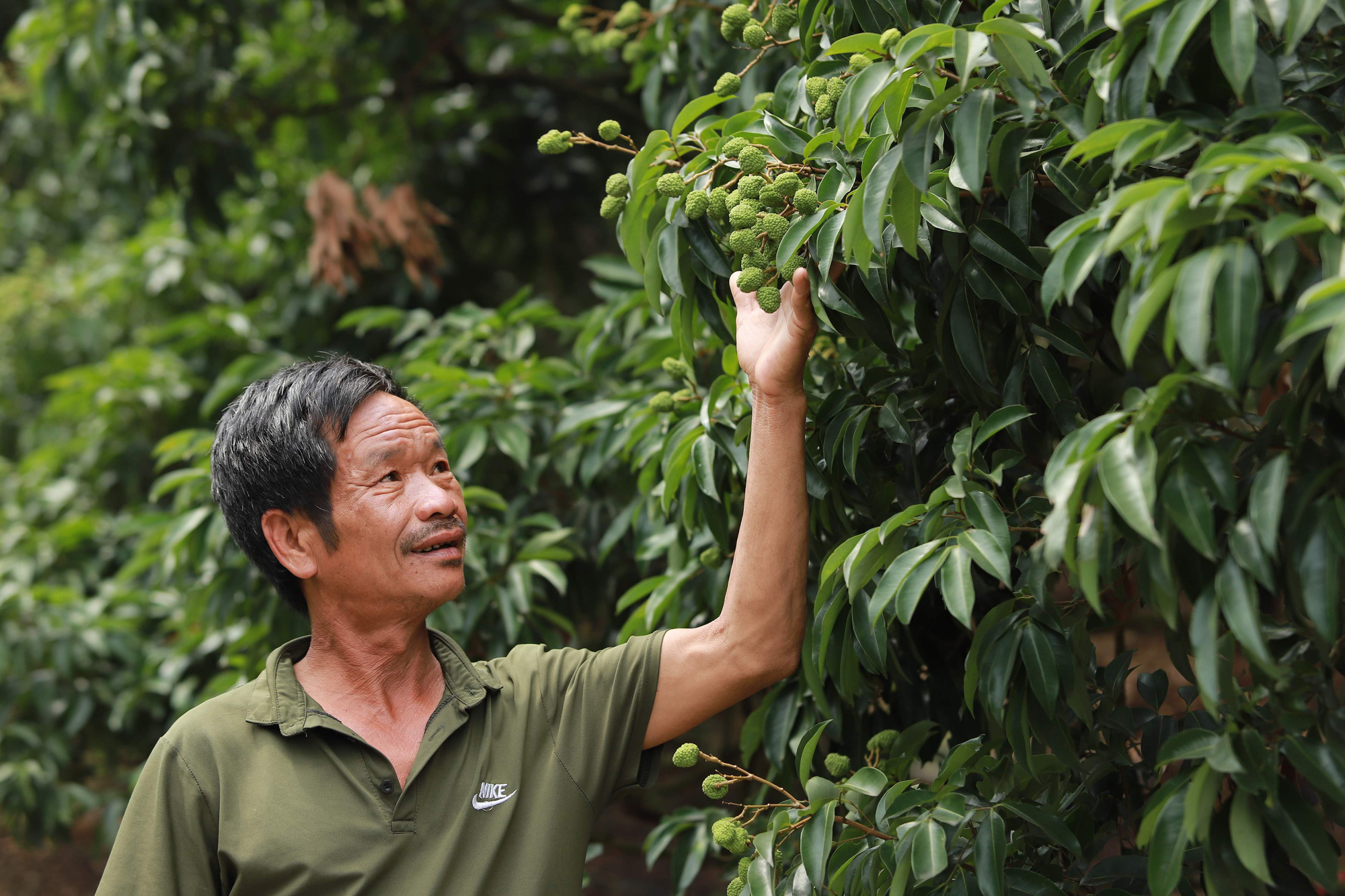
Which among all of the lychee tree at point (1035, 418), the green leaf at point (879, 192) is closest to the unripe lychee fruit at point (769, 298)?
the lychee tree at point (1035, 418)

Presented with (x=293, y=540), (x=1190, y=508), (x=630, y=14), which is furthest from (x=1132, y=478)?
(x=630, y=14)

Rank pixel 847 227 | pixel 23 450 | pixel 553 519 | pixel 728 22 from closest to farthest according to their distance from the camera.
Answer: pixel 847 227 < pixel 728 22 < pixel 553 519 < pixel 23 450

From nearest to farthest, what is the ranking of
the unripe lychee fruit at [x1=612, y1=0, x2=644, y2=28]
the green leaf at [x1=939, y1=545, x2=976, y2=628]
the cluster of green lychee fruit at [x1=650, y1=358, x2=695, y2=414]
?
the green leaf at [x1=939, y1=545, x2=976, y2=628]
the cluster of green lychee fruit at [x1=650, y1=358, x2=695, y2=414]
the unripe lychee fruit at [x1=612, y1=0, x2=644, y2=28]

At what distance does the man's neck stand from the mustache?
129 millimetres

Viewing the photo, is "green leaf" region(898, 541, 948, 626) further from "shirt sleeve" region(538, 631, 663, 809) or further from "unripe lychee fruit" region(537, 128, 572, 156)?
"unripe lychee fruit" region(537, 128, 572, 156)

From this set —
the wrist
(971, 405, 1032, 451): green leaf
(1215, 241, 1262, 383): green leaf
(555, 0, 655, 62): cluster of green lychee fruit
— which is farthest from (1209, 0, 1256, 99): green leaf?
(555, 0, 655, 62): cluster of green lychee fruit

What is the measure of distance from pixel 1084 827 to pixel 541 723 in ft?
2.62

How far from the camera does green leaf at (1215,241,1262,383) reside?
41.2 inches

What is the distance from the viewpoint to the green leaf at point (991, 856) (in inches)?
56.6

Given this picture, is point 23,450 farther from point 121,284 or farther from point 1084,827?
point 1084,827

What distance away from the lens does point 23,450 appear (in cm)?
570

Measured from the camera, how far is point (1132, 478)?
109 centimetres

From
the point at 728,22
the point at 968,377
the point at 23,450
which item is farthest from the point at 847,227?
the point at 23,450

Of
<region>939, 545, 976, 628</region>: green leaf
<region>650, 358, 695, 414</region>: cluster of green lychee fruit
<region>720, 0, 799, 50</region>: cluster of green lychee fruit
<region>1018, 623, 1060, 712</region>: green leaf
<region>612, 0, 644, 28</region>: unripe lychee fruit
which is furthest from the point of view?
<region>612, 0, 644, 28</region>: unripe lychee fruit
